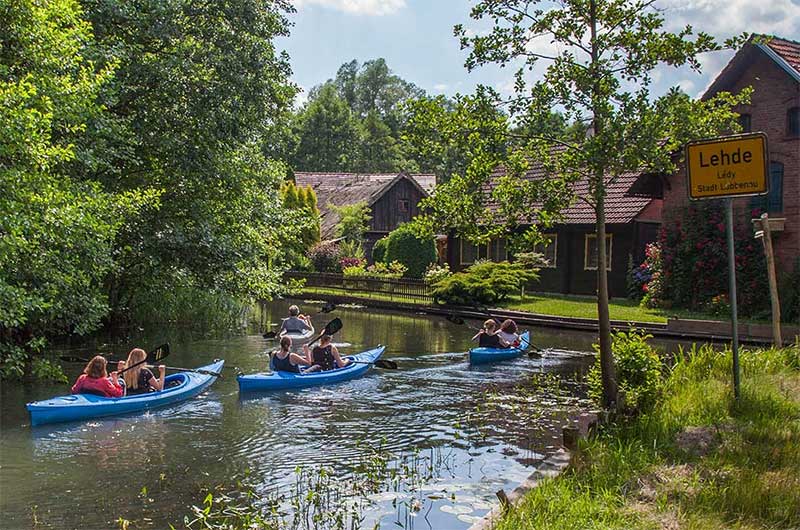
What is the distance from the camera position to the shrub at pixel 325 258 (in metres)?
41.0

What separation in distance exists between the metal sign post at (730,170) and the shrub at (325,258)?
106ft

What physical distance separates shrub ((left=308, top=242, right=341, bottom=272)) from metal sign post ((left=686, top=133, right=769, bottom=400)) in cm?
3226

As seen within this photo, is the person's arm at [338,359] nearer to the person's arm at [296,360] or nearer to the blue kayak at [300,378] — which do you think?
the blue kayak at [300,378]

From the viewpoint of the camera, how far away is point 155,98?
1800cm

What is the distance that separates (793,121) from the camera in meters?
23.7

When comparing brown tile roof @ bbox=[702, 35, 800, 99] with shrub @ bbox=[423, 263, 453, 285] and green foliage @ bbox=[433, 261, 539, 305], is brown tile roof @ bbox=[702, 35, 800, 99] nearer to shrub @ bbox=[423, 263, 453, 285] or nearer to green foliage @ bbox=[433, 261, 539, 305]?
green foliage @ bbox=[433, 261, 539, 305]

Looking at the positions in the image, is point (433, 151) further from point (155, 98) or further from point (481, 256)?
point (481, 256)

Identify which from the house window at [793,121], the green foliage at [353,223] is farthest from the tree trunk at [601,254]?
the green foliage at [353,223]

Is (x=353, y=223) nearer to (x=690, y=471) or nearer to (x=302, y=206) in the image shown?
(x=302, y=206)

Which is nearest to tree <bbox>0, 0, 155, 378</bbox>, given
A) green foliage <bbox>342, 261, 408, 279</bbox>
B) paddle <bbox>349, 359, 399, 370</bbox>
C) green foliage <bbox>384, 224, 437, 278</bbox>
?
paddle <bbox>349, 359, 399, 370</bbox>

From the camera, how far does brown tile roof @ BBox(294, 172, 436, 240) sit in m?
48.6

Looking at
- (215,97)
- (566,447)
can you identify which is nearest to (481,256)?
(215,97)

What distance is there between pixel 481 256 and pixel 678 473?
28909 mm

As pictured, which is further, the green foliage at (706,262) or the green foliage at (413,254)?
the green foliage at (413,254)
